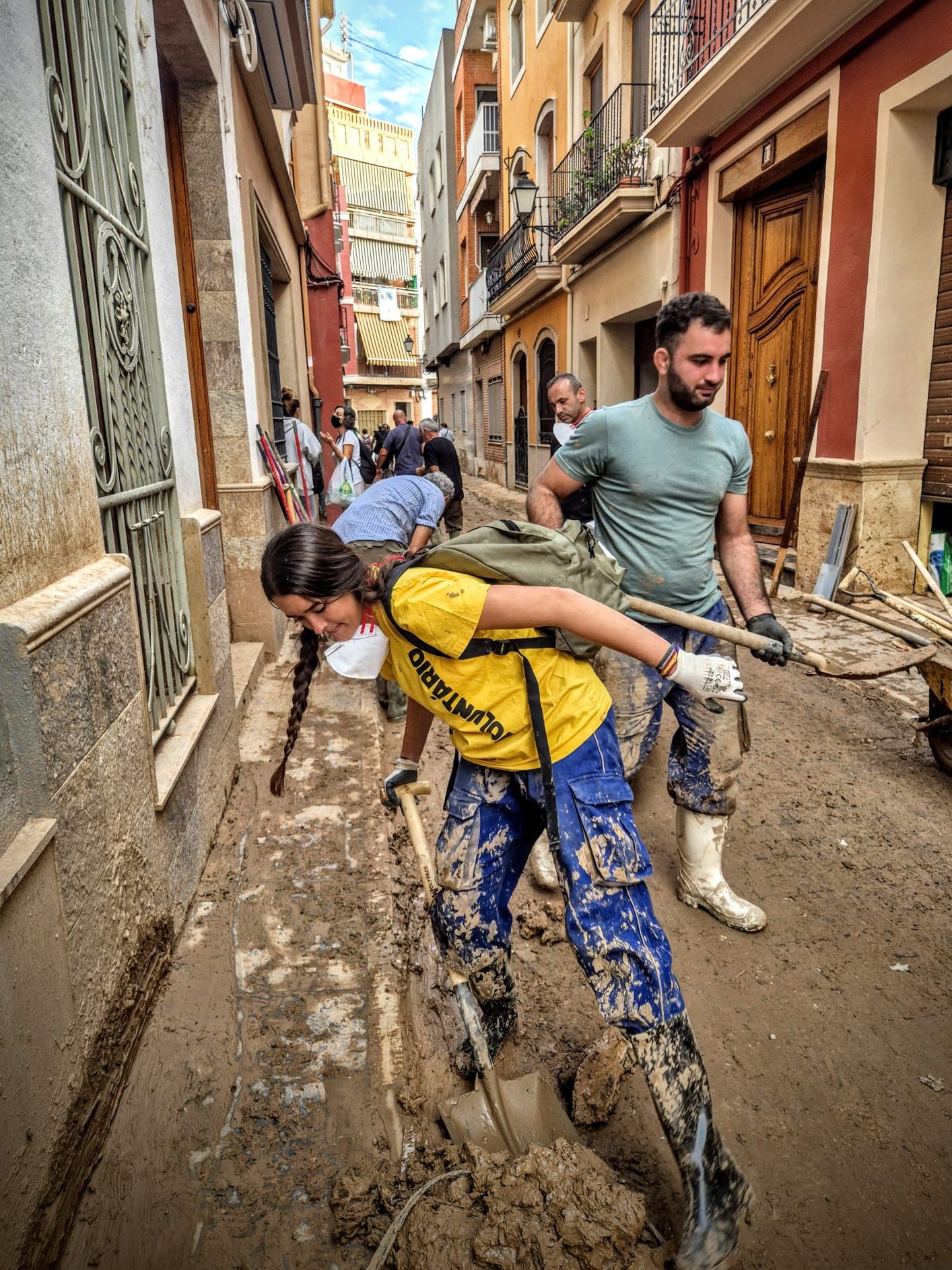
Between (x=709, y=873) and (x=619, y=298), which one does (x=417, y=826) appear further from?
(x=619, y=298)

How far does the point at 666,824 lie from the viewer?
384cm

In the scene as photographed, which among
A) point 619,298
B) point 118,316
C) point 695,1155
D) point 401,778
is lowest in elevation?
point 695,1155

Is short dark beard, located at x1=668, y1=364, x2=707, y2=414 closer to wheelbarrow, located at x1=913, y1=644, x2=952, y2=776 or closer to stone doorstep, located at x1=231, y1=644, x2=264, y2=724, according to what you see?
wheelbarrow, located at x1=913, y1=644, x2=952, y2=776

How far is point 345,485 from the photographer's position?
849 cm

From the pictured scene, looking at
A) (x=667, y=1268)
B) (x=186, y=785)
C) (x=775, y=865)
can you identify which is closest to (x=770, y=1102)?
(x=667, y=1268)

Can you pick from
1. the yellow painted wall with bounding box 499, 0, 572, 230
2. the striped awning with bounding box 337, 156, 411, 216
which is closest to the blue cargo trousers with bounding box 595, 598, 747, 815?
the yellow painted wall with bounding box 499, 0, 572, 230

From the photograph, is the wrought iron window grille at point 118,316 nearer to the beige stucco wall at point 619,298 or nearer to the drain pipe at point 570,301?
the beige stucco wall at point 619,298

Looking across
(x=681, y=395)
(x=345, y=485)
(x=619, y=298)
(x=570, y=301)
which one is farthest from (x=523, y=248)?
(x=681, y=395)

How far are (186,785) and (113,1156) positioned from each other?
1314mm

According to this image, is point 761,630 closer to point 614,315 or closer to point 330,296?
point 614,315

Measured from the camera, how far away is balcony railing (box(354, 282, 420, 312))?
50.5m

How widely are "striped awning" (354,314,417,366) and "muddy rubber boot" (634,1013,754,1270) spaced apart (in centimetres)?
4915

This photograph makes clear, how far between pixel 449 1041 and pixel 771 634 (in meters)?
1.65

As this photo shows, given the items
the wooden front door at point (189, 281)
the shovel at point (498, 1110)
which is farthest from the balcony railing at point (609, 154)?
the shovel at point (498, 1110)
